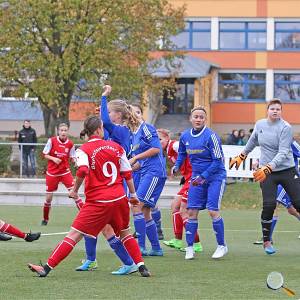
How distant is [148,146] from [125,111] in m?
0.99

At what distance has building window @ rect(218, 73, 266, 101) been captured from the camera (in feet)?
178

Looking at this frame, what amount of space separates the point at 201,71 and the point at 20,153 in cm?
2547

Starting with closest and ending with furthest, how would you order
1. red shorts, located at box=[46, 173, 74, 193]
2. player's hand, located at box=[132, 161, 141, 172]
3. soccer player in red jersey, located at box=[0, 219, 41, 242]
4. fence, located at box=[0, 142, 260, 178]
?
player's hand, located at box=[132, 161, 141, 172] → soccer player in red jersey, located at box=[0, 219, 41, 242] → red shorts, located at box=[46, 173, 74, 193] → fence, located at box=[0, 142, 260, 178]

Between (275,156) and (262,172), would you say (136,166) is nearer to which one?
(262,172)

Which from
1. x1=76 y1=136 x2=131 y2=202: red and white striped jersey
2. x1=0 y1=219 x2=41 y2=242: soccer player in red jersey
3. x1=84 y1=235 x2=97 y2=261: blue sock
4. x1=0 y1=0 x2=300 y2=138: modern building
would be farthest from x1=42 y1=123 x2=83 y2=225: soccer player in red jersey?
x1=0 y1=0 x2=300 y2=138: modern building

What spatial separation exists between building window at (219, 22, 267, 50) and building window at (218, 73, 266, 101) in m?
1.60

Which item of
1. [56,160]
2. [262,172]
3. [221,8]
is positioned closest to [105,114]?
[262,172]

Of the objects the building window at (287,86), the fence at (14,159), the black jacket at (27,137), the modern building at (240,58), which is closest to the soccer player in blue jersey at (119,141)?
the fence at (14,159)

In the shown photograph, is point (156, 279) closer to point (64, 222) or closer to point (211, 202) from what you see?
point (211, 202)

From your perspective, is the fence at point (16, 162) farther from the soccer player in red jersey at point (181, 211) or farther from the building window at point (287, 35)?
the building window at point (287, 35)

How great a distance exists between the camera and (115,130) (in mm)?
11258

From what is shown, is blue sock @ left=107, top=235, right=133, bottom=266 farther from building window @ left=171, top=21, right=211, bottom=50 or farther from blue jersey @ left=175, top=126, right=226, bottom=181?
building window @ left=171, top=21, right=211, bottom=50

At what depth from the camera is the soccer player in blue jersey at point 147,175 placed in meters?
11.9

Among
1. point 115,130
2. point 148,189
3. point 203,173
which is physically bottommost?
point 148,189
